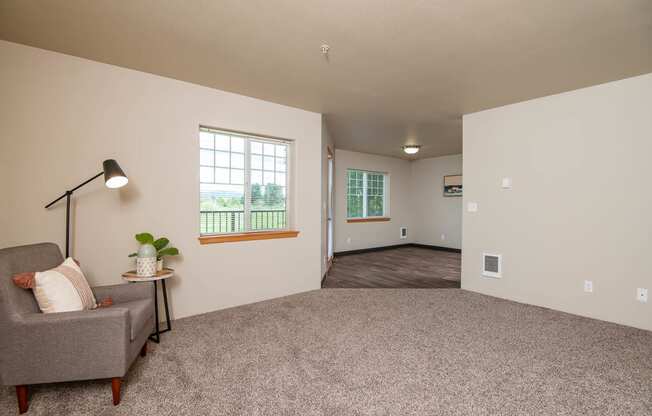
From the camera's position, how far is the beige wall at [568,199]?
10.0 feet

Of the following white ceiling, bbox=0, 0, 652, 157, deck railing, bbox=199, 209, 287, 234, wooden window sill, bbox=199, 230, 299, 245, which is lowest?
wooden window sill, bbox=199, 230, 299, 245

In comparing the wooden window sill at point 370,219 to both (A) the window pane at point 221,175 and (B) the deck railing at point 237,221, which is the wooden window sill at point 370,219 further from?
(A) the window pane at point 221,175

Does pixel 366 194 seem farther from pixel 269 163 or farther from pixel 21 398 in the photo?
pixel 21 398

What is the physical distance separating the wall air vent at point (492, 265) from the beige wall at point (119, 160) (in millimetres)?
2691

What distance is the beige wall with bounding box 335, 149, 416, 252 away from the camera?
23.3 feet

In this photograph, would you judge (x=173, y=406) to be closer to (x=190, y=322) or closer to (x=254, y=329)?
(x=254, y=329)

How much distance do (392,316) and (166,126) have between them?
297 cm

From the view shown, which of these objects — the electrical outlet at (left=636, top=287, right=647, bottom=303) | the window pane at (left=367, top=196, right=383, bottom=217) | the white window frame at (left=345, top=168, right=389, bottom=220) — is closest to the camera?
the electrical outlet at (left=636, top=287, right=647, bottom=303)

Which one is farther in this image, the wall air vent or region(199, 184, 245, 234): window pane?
the wall air vent

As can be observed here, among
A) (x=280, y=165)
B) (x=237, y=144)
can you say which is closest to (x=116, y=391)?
(x=237, y=144)

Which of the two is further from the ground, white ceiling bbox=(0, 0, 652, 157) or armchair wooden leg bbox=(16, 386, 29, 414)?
white ceiling bbox=(0, 0, 652, 157)

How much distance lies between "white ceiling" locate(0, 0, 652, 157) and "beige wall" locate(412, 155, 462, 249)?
14.4 ft

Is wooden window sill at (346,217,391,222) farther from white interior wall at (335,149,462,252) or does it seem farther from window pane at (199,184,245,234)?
window pane at (199,184,245,234)

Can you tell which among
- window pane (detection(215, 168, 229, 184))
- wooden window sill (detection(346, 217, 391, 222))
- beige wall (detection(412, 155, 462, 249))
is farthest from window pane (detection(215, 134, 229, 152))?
beige wall (detection(412, 155, 462, 249))
